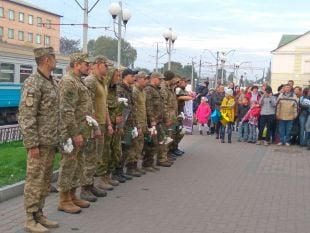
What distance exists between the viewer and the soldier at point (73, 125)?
20.1 feet

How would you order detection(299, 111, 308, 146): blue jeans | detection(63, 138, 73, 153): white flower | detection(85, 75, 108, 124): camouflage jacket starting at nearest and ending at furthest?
detection(63, 138, 73, 153): white flower
detection(85, 75, 108, 124): camouflage jacket
detection(299, 111, 308, 146): blue jeans

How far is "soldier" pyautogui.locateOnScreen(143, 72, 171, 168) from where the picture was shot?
9516 mm

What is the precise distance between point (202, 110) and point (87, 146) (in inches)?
403

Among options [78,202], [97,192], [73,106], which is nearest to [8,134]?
[97,192]

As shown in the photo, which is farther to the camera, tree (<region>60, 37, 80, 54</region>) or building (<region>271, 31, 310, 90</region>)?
tree (<region>60, 37, 80, 54</region>)

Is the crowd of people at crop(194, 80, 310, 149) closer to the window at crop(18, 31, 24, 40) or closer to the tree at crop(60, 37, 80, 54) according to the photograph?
the tree at crop(60, 37, 80, 54)

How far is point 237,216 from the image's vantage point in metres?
6.55

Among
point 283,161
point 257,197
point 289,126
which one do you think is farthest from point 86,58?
point 289,126

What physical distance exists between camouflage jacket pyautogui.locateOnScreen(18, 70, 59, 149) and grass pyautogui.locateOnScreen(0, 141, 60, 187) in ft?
6.82

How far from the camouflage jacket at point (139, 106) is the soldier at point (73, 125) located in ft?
7.85

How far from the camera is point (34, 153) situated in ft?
17.7

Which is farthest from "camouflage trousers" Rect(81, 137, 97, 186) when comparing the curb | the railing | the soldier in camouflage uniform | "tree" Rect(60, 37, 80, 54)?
"tree" Rect(60, 37, 80, 54)

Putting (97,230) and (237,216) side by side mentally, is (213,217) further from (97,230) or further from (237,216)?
(97,230)

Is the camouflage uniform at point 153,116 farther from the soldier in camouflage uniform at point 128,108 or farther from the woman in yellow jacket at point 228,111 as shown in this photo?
the woman in yellow jacket at point 228,111
